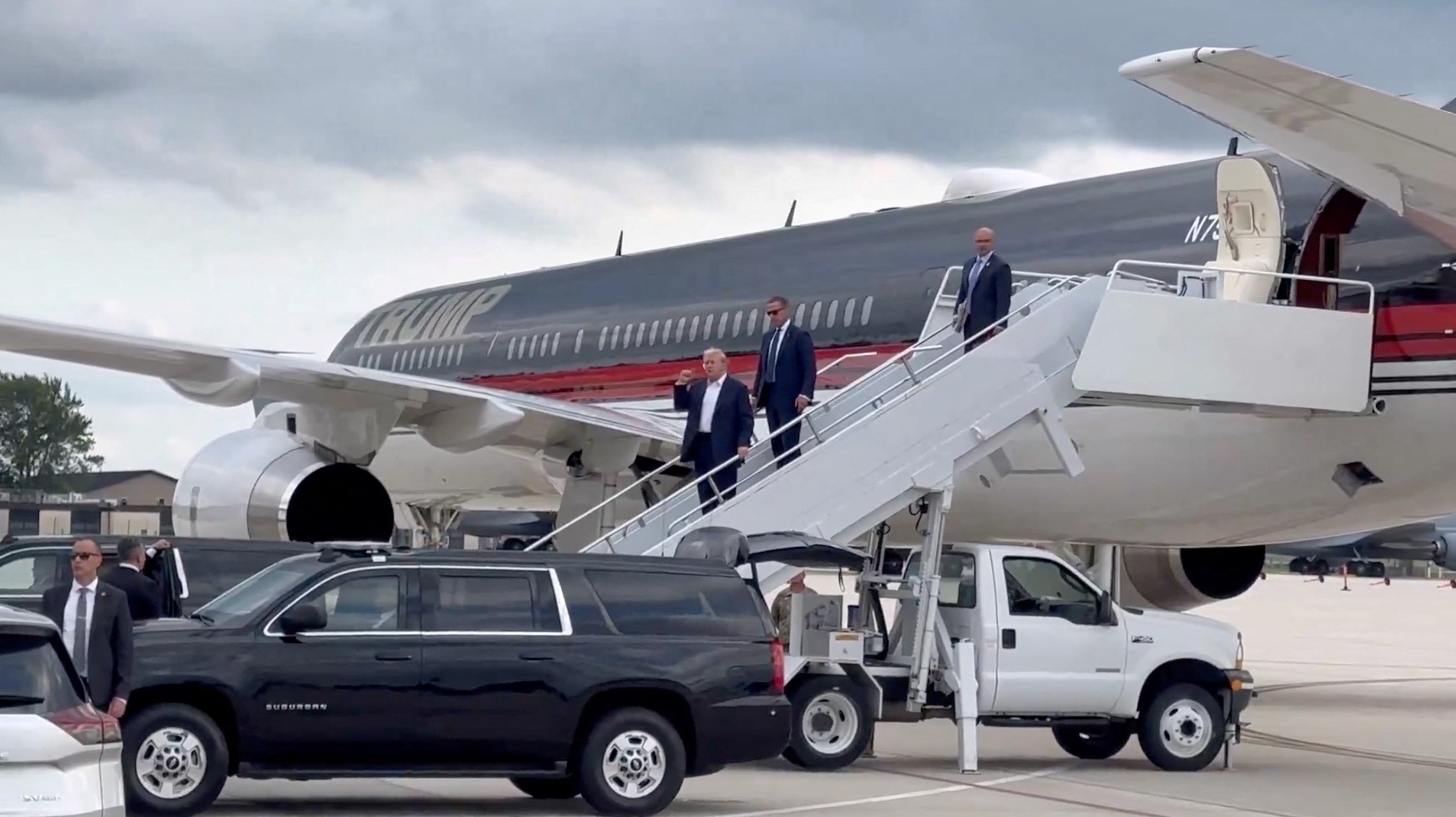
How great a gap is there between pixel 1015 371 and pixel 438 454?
12.1 meters

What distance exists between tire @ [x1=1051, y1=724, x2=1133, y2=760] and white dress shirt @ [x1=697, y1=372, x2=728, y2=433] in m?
3.41

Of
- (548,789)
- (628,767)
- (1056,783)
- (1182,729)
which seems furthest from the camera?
(1182,729)

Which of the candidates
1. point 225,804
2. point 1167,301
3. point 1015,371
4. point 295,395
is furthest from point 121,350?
point 1167,301

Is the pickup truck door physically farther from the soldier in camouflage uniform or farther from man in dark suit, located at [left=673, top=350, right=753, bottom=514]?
man in dark suit, located at [left=673, top=350, right=753, bottom=514]

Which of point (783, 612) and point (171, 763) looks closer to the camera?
point (171, 763)

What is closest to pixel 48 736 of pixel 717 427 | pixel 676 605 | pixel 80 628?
pixel 80 628

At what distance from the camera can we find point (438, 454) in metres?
25.6

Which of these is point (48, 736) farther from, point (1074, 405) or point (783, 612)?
point (1074, 405)

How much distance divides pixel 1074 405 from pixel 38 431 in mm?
61024

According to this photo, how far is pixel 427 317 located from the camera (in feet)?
96.5

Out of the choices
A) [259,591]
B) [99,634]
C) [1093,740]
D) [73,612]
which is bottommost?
[1093,740]

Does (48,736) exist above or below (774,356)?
below

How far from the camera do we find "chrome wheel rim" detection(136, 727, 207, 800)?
10.9 m

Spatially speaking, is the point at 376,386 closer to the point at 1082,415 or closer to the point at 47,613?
the point at 1082,415
